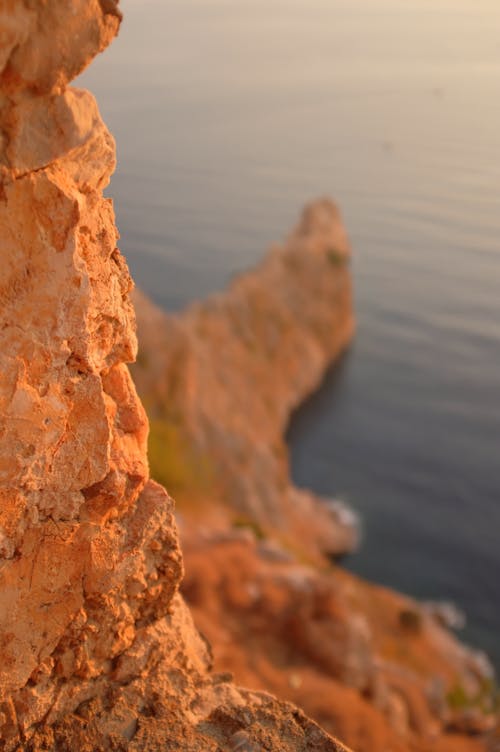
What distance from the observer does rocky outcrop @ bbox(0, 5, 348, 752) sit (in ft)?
19.6

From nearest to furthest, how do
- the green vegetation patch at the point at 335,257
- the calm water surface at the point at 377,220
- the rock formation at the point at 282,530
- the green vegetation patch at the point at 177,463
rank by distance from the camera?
the rock formation at the point at 282,530 < the green vegetation patch at the point at 177,463 < the calm water surface at the point at 377,220 < the green vegetation patch at the point at 335,257

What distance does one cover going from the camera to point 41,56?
5746mm

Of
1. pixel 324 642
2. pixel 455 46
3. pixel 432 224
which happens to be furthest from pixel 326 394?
pixel 455 46

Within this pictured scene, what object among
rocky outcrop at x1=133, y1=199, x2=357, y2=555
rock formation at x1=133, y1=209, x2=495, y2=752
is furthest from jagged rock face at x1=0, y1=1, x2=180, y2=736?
rocky outcrop at x1=133, y1=199, x2=357, y2=555

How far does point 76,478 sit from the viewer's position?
22.9 feet

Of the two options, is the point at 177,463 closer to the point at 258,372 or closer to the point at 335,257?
the point at 258,372

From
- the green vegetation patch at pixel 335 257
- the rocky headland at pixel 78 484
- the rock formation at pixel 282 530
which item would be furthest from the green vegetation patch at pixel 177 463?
the green vegetation patch at pixel 335 257

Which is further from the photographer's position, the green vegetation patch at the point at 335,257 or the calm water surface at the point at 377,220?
the green vegetation patch at the point at 335,257

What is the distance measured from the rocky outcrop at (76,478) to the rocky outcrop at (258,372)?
24104 millimetres

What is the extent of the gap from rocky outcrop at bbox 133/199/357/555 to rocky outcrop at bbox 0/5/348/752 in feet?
79.1

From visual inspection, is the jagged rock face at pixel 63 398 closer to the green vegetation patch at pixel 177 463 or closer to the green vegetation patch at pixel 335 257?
the green vegetation patch at pixel 177 463

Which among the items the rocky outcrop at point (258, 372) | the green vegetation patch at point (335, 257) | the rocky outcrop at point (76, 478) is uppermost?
the rocky outcrop at point (76, 478)

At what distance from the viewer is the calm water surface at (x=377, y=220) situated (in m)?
41.9

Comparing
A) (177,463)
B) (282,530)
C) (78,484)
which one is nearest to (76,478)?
(78,484)
